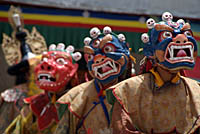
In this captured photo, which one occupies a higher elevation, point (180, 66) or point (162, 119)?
point (180, 66)

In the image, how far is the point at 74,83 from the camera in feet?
14.0

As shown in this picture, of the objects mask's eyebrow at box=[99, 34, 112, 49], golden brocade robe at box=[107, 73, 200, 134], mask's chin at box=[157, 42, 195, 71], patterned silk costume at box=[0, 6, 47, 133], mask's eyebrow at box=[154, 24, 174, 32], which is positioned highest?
mask's eyebrow at box=[154, 24, 174, 32]

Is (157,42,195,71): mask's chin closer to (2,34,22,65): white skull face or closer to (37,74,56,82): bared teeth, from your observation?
(37,74,56,82): bared teeth

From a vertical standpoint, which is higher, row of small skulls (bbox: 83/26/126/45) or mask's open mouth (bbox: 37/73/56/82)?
row of small skulls (bbox: 83/26/126/45)

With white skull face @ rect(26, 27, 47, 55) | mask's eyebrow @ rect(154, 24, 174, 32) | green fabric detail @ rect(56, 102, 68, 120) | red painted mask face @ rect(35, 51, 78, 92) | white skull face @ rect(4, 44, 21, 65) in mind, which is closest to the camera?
mask's eyebrow @ rect(154, 24, 174, 32)

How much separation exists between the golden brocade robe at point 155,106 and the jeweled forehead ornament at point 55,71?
1.43 m

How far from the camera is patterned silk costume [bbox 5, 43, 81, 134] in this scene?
13.5 feet

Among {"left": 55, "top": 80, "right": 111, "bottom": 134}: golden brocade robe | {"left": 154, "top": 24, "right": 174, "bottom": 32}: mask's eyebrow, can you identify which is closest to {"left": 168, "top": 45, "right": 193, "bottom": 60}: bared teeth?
{"left": 154, "top": 24, "right": 174, "bottom": 32}: mask's eyebrow

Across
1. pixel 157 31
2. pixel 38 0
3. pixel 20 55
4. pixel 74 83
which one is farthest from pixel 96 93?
pixel 38 0

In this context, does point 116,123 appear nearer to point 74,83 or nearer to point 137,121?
point 137,121

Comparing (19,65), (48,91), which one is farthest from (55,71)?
(19,65)

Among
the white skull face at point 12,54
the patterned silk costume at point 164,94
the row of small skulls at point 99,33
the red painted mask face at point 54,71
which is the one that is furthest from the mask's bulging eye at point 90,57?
the white skull face at point 12,54

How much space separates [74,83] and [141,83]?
1.57 m

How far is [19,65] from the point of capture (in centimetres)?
509
